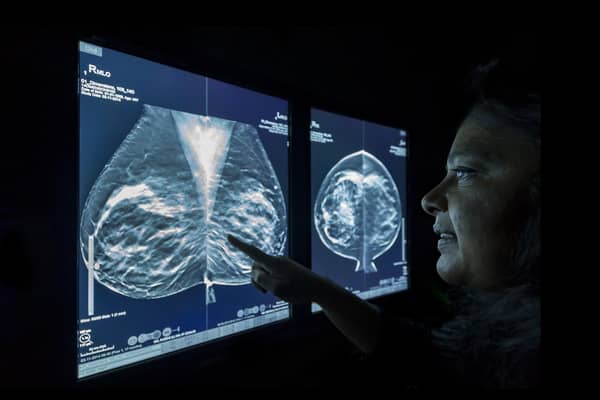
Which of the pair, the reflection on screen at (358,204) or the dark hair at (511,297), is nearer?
the dark hair at (511,297)

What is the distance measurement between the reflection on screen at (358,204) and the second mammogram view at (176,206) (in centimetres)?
27

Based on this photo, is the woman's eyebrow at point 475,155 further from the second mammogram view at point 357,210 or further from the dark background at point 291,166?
the second mammogram view at point 357,210

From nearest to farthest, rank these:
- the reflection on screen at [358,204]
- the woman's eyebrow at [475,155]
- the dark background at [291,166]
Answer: the dark background at [291,166], the woman's eyebrow at [475,155], the reflection on screen at [358,204]

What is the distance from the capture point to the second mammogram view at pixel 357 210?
136 cm

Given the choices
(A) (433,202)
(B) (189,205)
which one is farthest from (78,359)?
(A) (433,202)

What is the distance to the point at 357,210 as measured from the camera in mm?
1442

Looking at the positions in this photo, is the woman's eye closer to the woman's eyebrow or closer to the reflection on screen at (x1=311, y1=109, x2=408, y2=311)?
the woman's eyebrow

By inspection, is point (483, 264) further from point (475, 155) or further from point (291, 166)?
point (291, 166)

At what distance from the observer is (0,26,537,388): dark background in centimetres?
75

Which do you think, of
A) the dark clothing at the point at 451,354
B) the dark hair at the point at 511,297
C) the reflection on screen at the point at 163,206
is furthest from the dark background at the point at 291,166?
the dark clothing at the point at 451,354

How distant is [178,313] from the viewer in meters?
0.88

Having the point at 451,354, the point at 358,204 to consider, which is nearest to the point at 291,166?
the point at 358,204

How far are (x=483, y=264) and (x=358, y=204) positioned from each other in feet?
1.92

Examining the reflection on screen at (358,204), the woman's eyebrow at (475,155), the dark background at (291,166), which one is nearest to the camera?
the dark background at (291,166)
